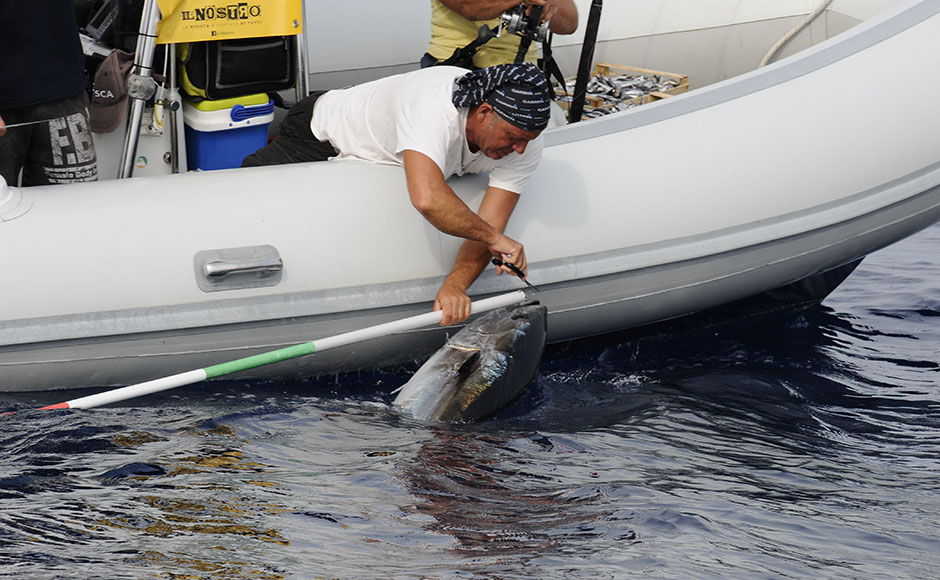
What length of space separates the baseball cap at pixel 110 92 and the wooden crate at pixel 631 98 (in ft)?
6.66

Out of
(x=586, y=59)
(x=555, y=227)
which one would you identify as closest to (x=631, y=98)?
(x=586, y=59)

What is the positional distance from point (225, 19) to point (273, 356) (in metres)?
1.27

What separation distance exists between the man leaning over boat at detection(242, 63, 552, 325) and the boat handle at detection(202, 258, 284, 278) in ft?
1.72

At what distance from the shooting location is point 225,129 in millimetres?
4230

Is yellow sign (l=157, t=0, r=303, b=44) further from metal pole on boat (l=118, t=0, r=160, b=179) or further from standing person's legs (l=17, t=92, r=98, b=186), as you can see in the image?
standing person's legs (l=17, t=92, r=98, b=186)

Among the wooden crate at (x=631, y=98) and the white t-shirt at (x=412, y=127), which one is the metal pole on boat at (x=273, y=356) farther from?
the wooden crate at (x=631, y=98)

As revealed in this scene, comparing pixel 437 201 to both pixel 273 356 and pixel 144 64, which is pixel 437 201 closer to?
pixel 273 356

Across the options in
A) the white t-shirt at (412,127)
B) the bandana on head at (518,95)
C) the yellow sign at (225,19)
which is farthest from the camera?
the yellow sign at (225,19)

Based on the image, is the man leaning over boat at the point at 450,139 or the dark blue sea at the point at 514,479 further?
the man leaning over boat at the point at 450,139

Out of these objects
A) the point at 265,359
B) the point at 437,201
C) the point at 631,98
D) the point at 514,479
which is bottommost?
the point at 514,479

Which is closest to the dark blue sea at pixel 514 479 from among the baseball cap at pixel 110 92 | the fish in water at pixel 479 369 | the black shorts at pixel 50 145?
the fish in water at pixel 479 369

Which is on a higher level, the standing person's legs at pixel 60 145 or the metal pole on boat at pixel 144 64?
the metal pole on boat at pixel 144 64

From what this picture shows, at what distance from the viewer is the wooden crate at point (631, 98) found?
4.94 metres

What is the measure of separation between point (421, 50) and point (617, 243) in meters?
1.85
